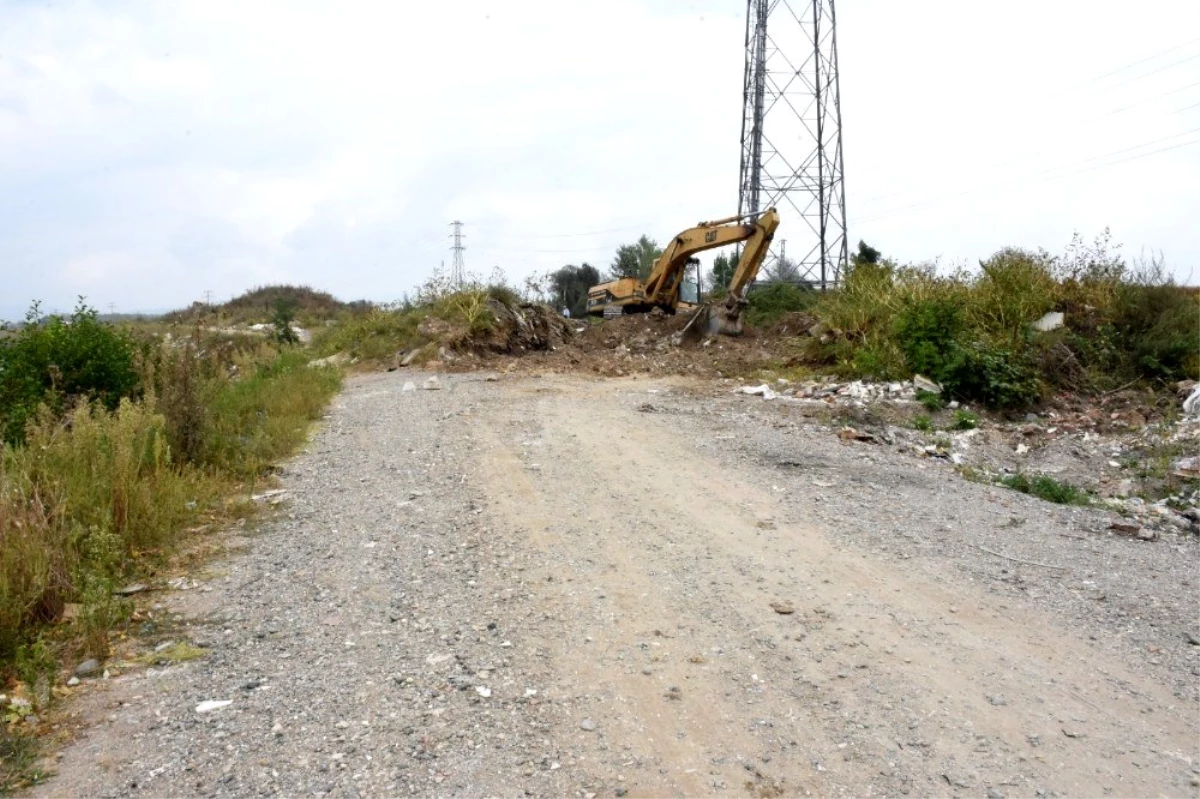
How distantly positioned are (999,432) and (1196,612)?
580 cm

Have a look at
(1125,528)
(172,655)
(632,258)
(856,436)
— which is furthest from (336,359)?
(632,258)

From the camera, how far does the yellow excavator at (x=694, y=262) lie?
17.6m

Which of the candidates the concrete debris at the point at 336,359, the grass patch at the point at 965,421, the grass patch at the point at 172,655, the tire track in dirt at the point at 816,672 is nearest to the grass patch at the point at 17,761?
the grass patch at the point at 172,655

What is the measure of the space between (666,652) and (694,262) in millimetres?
18620

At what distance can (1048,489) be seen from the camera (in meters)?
7.33

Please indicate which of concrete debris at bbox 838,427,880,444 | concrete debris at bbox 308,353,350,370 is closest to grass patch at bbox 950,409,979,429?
concrete debris at bbox 838,427,880,444

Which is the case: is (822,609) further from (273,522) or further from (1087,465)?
(1087,465)

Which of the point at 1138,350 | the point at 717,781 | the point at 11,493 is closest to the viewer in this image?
the point at 717,781

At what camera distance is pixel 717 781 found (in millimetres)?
2881

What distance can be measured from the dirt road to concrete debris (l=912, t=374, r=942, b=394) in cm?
425

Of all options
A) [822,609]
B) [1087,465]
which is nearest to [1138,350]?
[1087,465]

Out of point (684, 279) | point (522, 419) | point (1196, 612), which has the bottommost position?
point (1196, 612)

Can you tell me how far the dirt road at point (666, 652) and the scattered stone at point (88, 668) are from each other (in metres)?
0.18

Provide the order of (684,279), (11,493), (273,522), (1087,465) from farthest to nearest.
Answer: (684,279), (1087,465), (273,522), (11,493)
